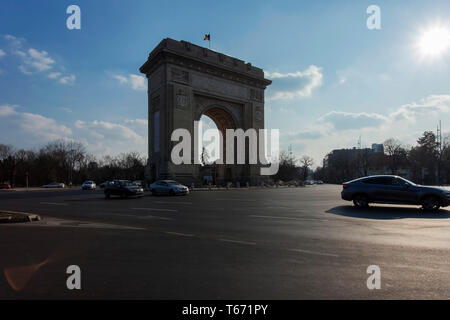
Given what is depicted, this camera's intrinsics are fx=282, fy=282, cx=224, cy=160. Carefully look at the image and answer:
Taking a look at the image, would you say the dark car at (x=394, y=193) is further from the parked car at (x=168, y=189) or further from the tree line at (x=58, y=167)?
the tree line at (x=58, y=167)

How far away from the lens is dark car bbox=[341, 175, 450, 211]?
42.5 feet

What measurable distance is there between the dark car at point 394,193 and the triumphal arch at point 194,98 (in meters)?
28.7

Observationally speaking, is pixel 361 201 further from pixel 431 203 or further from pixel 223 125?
pixel 223 125

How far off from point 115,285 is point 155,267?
887mm

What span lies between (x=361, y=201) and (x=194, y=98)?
34463 millimetres

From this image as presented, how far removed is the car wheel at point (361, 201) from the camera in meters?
14.5

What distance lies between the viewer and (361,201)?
14672 millimetres
